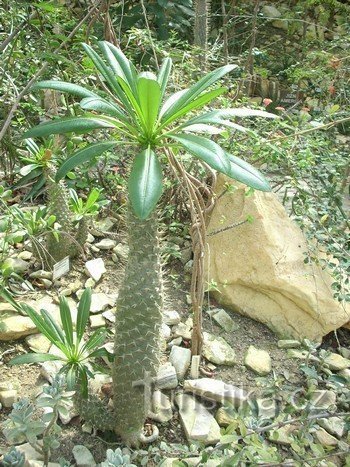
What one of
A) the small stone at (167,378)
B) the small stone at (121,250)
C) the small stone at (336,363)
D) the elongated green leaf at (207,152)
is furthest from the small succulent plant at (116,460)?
the small stone at (121,250)

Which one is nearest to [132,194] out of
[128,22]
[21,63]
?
[21,63]

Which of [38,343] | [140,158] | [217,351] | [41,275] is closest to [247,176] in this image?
[140,158]

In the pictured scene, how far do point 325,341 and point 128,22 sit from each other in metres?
2.53

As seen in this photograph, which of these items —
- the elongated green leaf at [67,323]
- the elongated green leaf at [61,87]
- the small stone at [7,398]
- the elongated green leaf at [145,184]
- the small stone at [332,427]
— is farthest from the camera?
the small stone at [332,427]

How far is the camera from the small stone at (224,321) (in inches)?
81.2

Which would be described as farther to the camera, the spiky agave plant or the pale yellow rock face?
the pale yellow rock face

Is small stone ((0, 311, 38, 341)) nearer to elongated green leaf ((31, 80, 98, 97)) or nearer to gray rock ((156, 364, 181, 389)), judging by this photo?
gray rock ((156, 364, 181, 389))

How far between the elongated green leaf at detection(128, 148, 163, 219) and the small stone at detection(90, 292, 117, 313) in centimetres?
94

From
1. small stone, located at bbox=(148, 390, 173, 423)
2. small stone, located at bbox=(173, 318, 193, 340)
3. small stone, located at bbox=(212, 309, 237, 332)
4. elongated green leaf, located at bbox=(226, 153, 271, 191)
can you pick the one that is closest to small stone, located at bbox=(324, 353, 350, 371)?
small stone, located at bbox=(212, 309, 237, 332)

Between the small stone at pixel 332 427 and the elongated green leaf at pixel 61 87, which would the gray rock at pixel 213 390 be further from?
the elongated green leaf at pixel 61 87

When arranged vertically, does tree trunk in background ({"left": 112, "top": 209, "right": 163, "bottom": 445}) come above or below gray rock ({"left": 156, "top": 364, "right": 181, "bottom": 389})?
above

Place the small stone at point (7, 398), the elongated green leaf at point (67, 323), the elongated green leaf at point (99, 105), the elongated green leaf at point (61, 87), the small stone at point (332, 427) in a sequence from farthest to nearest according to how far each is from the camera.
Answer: the small stone at point (332, 427) → the small stone at point (7, 398) → the elongated green leaf at point (67, 323) → the elongated green leaf at point (61, 87) → the elongated green leaf at point (99, 105)

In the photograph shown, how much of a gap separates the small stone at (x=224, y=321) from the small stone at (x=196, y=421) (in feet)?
1.25

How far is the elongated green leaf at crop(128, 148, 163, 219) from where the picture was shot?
1033mm
